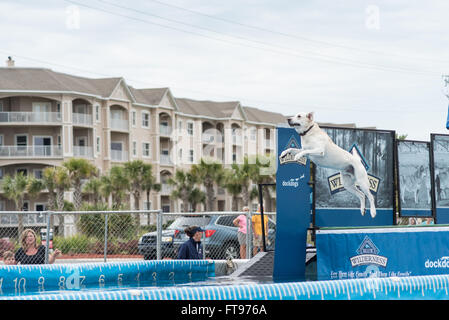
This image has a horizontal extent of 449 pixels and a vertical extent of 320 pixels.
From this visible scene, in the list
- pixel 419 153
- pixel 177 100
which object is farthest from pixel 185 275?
pixel 177 100

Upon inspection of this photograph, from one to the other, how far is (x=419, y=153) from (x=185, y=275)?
213 inches

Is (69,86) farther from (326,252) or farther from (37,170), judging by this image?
(326,252)

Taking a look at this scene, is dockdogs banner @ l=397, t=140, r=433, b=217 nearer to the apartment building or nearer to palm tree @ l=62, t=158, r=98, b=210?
palm tree @ l=62, t=158, r=98, b=210

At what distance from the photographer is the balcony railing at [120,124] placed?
73.1m

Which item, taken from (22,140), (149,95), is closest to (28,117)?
(22,140)

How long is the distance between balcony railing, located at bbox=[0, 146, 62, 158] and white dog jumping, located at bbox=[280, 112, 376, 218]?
187 ft

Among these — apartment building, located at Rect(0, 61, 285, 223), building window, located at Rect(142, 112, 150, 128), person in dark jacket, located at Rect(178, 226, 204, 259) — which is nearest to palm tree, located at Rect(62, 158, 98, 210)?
apartment building, located at Rect(0, 61, 285, 223)

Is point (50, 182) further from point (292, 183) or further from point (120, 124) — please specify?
point (292, 183)

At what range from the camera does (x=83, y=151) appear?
69.1 meters

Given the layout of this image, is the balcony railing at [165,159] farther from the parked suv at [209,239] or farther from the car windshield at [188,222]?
the parked suv at [209,239]

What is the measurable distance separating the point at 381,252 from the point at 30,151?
196 ft

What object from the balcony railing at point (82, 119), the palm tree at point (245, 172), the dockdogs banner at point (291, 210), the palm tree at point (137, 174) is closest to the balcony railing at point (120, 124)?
the balcony railing at point (82, 119)

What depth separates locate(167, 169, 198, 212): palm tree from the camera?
70.9 metres

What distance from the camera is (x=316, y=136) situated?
38.7 feet
